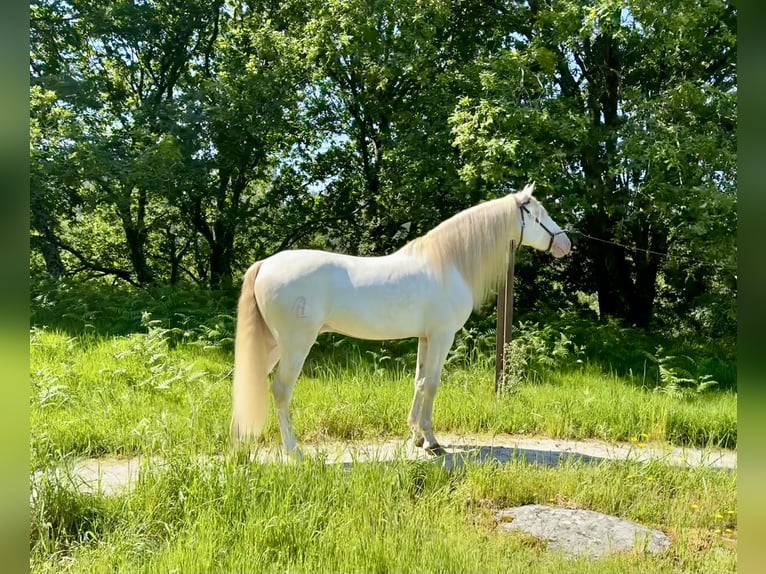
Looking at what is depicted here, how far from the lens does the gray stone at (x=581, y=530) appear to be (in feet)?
8.97

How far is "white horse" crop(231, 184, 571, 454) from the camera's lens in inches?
152

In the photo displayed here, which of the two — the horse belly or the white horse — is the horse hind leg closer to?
the white horse

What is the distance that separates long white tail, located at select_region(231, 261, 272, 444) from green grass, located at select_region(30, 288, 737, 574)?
200 mm

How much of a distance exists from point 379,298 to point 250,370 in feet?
3.52

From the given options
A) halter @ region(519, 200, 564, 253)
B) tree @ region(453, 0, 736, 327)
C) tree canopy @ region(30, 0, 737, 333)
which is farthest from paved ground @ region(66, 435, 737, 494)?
tree @ region(453, 0, 736, 327)

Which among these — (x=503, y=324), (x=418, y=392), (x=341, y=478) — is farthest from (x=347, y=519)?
(x=503, y=324)

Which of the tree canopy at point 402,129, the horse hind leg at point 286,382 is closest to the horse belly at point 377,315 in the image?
the horse hind leg at point 286,382

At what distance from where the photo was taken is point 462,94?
8898 millimetres

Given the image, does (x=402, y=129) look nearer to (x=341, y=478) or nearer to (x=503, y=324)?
(x=503, y=324)

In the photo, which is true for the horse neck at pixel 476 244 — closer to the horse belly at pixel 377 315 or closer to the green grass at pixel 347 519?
the horse belly at pixel 377 315

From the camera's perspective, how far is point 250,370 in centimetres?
384

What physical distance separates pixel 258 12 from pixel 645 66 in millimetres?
7477

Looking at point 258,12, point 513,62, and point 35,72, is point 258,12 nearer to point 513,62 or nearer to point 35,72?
point 35,72
